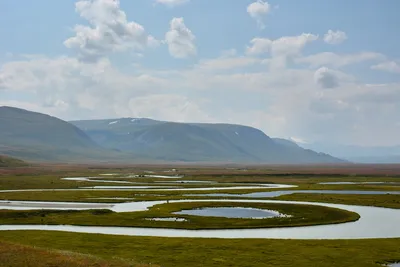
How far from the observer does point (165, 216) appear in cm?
7506

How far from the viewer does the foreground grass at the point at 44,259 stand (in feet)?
119

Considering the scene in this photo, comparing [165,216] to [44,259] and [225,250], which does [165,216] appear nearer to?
[225,250]

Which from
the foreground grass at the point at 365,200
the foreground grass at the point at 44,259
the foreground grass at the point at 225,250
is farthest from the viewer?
the foreground grass at the point at 365,200

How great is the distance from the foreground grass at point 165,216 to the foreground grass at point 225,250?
36.0 ft

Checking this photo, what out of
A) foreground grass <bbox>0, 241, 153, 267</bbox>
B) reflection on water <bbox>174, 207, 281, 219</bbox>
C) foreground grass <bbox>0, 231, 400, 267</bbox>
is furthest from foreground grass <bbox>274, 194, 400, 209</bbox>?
foreground grass <bbox>0, 241, 153, 267</bbox>

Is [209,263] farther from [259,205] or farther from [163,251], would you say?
[259,205]

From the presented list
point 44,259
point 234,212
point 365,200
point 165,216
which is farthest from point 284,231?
point 365,200

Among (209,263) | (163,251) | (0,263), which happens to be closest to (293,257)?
(209,263)

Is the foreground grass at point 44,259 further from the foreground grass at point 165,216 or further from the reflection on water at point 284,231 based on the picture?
the foreground grass at point 165,216

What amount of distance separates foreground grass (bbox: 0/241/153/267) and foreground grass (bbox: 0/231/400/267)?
5.71m

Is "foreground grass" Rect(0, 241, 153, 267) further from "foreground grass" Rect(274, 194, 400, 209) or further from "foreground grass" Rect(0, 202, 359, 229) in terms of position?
"foreground grass" Rect(274, 194, 400, 209)

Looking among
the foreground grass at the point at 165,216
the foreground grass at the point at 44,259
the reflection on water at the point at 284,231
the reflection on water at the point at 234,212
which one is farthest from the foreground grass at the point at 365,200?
the foreground grass at the point at 44,259

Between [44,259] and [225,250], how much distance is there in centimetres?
1853

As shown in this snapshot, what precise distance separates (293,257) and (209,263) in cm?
846
